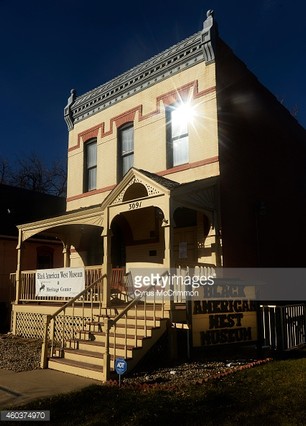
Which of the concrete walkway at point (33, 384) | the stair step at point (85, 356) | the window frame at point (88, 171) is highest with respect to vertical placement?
the window frame at point (88, 171)

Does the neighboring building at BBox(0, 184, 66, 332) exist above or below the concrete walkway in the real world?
above

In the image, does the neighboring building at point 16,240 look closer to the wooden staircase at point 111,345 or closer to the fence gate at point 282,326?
the wooden staircase at point 111,345

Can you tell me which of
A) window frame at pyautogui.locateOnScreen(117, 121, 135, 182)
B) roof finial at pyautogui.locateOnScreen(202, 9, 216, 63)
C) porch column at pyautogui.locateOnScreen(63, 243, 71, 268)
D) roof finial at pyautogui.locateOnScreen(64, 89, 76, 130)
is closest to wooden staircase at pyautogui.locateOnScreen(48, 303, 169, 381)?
window frame at pyautogui.locateOnScreen(117, 121, 135, 182)

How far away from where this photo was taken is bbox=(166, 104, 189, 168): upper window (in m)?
13.1

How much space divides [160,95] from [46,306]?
7.86 metres

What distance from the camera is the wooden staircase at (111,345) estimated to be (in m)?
8.36

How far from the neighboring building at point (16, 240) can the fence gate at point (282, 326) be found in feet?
36.9

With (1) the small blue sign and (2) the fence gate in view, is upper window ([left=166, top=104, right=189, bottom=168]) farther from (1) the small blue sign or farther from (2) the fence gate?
(1) the small blue sign

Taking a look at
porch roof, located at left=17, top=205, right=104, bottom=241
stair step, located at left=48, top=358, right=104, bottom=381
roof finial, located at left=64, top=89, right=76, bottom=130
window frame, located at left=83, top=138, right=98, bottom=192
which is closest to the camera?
stair step, located at left=48, top=358, right=104, bottom=381

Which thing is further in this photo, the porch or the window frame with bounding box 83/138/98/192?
the window frame with bounding box 83/138/98/192

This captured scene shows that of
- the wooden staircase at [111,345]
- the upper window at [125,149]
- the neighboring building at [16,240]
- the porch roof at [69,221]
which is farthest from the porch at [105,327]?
the neighboring building at [16,240]

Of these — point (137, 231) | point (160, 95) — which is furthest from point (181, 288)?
point (160, 95)

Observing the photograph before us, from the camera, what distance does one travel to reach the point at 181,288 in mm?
10797

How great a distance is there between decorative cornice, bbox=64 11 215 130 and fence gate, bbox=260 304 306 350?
7379mm
